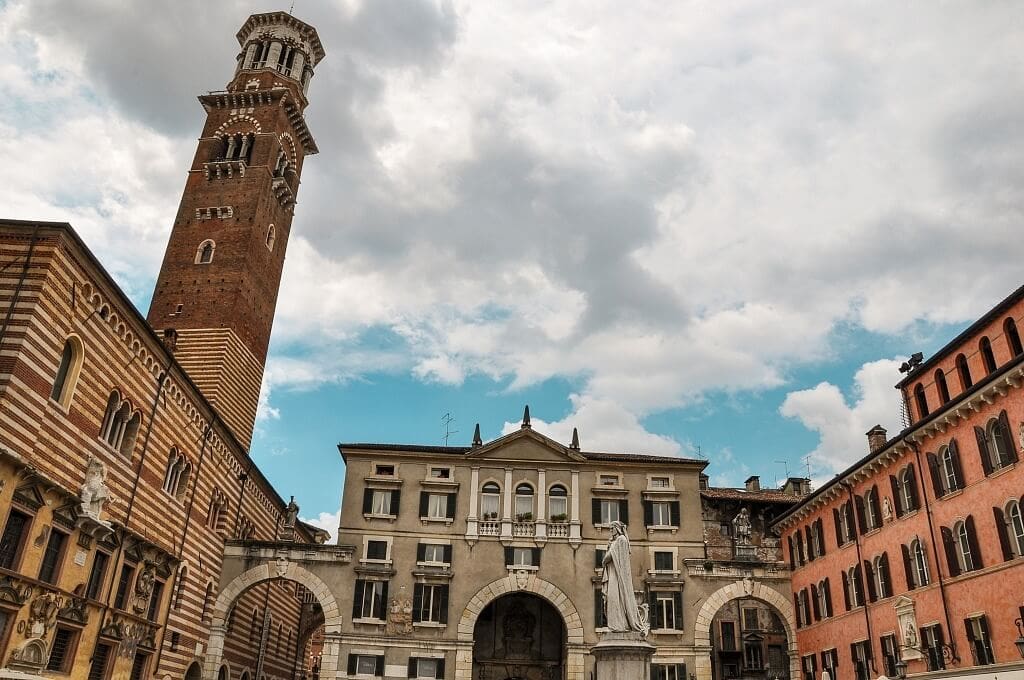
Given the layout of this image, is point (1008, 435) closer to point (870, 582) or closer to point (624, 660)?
point (870, 582)

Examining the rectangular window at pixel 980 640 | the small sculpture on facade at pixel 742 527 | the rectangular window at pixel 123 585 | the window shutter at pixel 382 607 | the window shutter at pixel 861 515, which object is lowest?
the rectangular window at pixel 980 640

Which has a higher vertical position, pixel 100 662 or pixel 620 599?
pixel 620 599

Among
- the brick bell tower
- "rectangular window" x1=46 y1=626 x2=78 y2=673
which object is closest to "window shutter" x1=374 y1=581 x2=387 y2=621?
the brick bell tower

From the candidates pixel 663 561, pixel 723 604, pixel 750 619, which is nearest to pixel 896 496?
pixel 723 604

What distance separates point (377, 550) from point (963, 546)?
2570 centimetres

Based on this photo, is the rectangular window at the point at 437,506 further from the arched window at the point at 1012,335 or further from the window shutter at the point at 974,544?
the arched window at the point at 1012,335

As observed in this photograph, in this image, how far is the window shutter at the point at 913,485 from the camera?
95.4ft

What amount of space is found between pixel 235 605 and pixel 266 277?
19.5 m

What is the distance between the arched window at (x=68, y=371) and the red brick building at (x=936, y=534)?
90.7 feet

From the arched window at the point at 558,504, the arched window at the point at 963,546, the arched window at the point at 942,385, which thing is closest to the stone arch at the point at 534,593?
the arched window at the point at 558,504

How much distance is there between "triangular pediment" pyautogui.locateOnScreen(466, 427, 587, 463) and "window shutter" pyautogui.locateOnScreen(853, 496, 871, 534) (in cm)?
1362

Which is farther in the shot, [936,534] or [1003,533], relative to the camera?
[936,534]

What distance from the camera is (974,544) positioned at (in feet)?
82.7

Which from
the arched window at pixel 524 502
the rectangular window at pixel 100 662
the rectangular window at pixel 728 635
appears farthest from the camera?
the rectangular window at pixel 728 635
